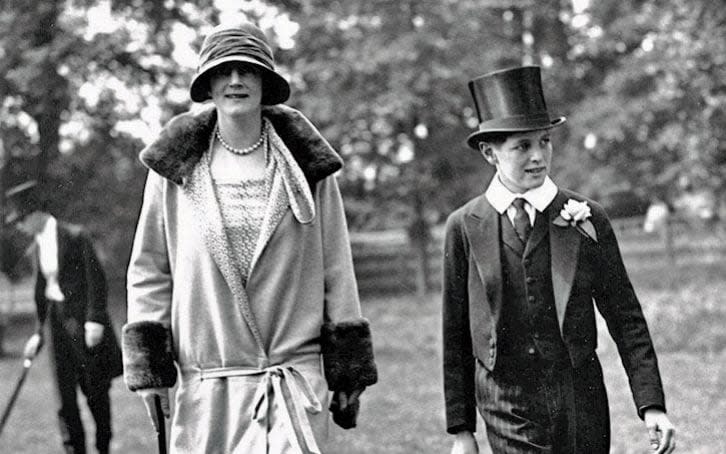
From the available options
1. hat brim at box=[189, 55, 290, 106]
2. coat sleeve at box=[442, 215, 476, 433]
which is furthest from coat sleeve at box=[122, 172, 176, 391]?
coat sleeve at box=[442, 215, 476, 433]

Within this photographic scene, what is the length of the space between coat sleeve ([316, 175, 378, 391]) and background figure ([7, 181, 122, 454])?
2632 mm

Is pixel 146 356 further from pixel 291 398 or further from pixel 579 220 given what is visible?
pixel 579 220

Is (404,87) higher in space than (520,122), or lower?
higher

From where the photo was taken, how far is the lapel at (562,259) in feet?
12.7

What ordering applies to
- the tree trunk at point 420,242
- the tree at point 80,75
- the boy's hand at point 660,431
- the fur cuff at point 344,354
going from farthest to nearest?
the tree trunk at point 420,242, the tree at point 80,75, the fur cuff at point 344,354, the boy's hand at point 660,431

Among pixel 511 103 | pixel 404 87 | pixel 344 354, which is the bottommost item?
pixel 344 354

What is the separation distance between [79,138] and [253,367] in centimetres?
707

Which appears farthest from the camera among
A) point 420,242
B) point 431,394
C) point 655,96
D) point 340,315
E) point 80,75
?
point 420,242

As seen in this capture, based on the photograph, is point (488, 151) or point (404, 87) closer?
point (488, 151)

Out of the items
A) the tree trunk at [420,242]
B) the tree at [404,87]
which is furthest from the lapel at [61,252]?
the tree trunk at [420,242]

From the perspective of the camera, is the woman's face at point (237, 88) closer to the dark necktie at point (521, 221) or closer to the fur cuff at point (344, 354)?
the fur cuff at point (344, 354)

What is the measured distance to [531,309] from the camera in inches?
154

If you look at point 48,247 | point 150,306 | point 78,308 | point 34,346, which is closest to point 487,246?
point 150,306

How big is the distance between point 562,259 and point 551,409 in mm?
536
